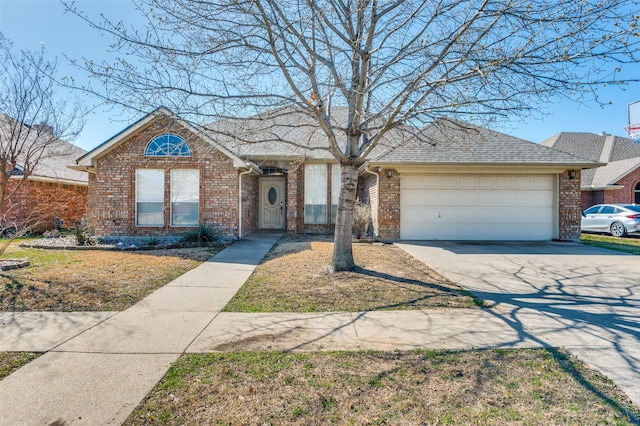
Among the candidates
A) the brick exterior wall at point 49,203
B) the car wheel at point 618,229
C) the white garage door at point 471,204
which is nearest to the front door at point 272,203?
the white garage door at point 471,204

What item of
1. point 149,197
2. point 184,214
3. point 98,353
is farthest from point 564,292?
point 149,197

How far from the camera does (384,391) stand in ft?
9.42

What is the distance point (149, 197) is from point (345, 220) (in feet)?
28.3

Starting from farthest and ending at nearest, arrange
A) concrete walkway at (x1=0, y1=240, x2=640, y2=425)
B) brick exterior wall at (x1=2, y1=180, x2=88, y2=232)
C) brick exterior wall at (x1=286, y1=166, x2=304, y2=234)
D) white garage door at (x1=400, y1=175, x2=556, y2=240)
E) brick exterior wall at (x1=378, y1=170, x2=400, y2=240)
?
brick exterior wall at (x1=2, y1=180, x2=88, y2=232)
brick exterior wall at (x1=286, y1=166, x2=304, y2=234)
white garage door at (x1=400, y1=175, x2=556, y2=240)
brick exterior wall at (x1=378, y1=170, x2=400, y2=240)
concrete walkway at (x1=0, y1=240, x2=640, y2=425)

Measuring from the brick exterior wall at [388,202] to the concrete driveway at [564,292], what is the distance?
A: 3.77ft

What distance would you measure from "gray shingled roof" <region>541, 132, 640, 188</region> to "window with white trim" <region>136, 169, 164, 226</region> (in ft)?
75.0

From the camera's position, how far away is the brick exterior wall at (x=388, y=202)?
11914 mm

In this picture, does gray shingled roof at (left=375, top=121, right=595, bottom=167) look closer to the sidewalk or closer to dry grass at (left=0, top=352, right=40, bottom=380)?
the sidewalk

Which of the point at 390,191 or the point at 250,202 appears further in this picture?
the point at 250,202

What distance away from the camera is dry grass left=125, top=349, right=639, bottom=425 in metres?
2.55

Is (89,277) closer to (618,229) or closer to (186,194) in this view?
(186,194)

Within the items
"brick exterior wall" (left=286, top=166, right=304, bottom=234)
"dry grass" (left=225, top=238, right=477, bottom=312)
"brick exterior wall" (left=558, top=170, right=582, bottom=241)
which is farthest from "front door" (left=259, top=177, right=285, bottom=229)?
"brick exterior wall" (left=558, top=170, right=582, bottom=241)

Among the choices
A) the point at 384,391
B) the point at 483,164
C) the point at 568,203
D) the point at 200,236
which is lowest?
the point at 384,391

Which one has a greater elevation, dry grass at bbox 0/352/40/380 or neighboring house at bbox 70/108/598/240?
neighboring house at bbox 70/108/598/240
